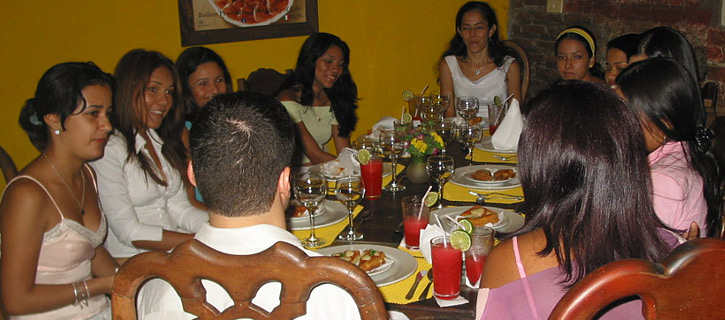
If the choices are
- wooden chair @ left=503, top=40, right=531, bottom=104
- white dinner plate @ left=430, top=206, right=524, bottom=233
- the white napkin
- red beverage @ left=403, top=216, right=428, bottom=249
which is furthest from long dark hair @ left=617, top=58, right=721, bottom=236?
wooden chair @ left=503, top=40, right=531, bottom=104

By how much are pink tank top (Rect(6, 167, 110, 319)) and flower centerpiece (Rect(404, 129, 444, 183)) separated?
1.15m

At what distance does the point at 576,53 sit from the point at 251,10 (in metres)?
1.99

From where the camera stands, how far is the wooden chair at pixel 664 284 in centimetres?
82

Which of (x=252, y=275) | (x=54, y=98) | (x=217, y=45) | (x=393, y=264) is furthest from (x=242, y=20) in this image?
(x=252, y=275)

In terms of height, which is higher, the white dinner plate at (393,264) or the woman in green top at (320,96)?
the woman in green top at (320,96)

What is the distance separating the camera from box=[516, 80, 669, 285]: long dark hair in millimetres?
1226

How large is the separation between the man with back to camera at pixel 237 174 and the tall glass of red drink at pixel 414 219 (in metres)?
0.65

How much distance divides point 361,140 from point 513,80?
6.21ft

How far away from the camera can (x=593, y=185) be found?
1229mm

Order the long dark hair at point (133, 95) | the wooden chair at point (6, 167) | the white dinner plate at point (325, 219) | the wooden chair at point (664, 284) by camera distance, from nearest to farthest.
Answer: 1. the wooden chair at point (664, 284)
2. the white dinner plate at point (325, 219)
3. the wooden chair at point (6, 167)
4. the long dark hair at point (133, 95)

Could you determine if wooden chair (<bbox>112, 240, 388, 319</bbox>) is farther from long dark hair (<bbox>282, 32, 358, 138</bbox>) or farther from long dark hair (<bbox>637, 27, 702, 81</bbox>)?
long dark hair (<bbox>282, 32, 358, 138</bbox>)

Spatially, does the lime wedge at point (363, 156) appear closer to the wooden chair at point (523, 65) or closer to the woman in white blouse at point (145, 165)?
the woman in white blouse at point (145, 165)

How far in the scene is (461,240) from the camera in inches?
59.8

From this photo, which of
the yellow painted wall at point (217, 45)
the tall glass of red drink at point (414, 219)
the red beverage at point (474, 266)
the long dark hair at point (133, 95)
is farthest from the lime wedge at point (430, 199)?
the yellow painted wall at point (217, 45)
